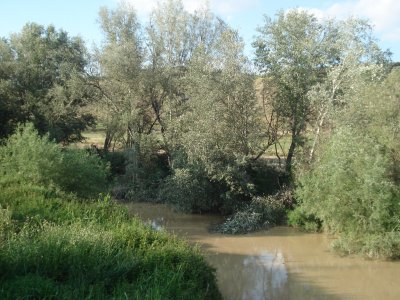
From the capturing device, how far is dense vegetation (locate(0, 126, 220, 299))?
7.05 meters

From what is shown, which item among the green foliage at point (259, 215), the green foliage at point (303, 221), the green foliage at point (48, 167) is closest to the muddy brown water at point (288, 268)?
the green foliage at point (303, 221)

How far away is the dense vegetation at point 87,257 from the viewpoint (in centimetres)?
705

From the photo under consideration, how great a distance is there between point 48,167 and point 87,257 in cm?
904

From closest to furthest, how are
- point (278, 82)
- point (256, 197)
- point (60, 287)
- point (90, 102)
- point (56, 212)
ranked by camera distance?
1. point (60, 287)
2. point (56, 212)
3. point (256, 197)
4. point (278, 82)
5. point (90, 102)

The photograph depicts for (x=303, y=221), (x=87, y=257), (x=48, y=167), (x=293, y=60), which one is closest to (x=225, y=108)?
(x=293, y=60)

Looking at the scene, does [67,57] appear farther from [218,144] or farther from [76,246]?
[76,246]

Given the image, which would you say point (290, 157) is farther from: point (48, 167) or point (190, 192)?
point (48, 167)

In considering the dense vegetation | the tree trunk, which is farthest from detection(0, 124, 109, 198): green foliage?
the tree trunk

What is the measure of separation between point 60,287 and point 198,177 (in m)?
15.1

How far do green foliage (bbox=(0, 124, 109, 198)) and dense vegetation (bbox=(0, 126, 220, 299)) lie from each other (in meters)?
2.24

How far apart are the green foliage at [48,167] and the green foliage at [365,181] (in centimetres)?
851

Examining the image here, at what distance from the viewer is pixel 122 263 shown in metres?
8.17

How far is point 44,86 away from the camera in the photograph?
30.6 m

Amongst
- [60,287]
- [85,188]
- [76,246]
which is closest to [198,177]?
[85,188]
